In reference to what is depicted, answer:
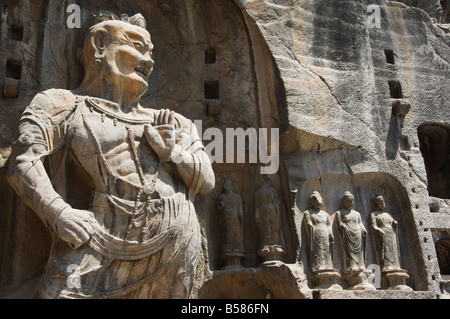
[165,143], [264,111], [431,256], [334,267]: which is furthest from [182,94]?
[431,256]

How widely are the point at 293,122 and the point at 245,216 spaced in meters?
1.09

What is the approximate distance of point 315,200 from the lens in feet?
19.2

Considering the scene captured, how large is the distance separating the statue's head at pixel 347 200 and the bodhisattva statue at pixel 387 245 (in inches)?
11.3

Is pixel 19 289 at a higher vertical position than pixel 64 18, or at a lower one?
lower

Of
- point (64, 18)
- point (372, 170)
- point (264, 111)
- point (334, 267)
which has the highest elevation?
point (64, 18)

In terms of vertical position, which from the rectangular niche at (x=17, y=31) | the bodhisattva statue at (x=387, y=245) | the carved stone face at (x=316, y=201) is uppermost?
the rectangular niche at (x=17, y=31)

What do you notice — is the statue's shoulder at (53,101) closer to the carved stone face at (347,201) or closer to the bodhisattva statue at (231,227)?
the bodhisattva statue at (231,227)

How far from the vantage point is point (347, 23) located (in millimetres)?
6617

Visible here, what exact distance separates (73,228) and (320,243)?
2.42 metres

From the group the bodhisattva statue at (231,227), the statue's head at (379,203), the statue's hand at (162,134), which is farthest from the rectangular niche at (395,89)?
the statue's hand at (162,134)

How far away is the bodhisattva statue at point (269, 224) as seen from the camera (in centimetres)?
566

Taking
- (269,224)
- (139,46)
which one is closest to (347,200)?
(269,224)

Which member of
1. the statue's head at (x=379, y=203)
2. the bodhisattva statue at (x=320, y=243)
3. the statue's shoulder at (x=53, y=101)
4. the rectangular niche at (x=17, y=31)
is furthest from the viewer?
the statue's head at (x=379, y=203)

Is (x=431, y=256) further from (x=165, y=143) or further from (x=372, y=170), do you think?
(x=165, y=143)
